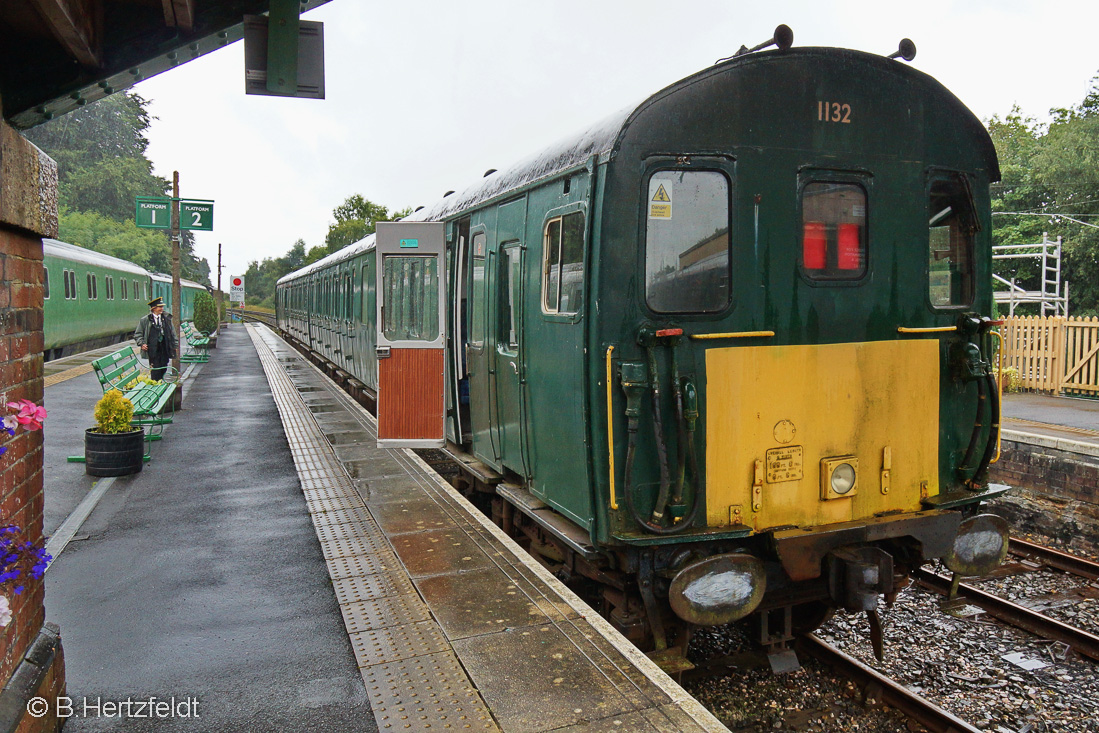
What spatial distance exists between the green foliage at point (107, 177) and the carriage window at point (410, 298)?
158ft

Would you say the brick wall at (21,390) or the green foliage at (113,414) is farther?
the green foliage at (113,414)

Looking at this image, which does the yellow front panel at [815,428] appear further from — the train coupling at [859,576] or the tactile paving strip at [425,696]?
the tactile paving strip at [425,696]

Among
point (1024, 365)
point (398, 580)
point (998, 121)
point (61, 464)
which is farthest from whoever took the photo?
point (998, 121)

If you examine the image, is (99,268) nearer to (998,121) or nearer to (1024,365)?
(1024,365)

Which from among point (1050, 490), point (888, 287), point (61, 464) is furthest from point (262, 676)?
point (1050, 490)

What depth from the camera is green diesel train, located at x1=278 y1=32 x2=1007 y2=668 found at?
4.18 meters

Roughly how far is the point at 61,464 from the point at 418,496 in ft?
14.9

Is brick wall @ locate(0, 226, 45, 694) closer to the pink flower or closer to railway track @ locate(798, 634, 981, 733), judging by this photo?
the pink flower

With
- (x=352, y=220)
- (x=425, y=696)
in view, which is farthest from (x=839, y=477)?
(x=352, y=220)

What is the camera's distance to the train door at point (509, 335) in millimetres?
5613

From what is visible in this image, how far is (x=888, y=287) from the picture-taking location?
467 centimetres

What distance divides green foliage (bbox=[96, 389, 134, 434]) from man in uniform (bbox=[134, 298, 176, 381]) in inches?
174

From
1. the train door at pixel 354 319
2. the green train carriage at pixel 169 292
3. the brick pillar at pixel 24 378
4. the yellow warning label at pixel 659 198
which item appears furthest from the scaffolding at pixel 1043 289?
the green train carriage at pixel 169 292

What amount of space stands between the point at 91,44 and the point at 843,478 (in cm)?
426
